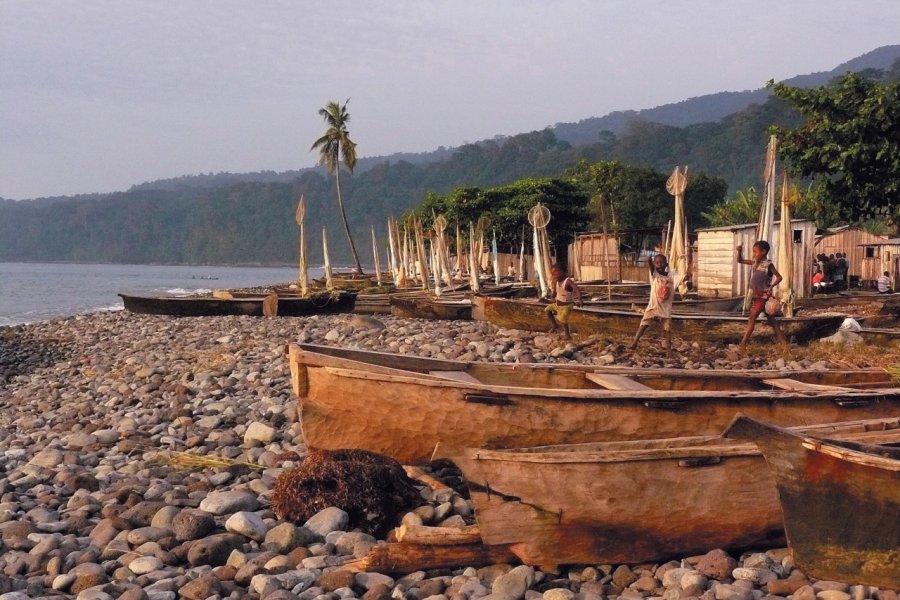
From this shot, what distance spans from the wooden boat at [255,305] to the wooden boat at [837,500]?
2243 cm

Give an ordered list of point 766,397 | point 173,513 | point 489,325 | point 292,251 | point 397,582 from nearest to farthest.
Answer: point 397,582 < point 173,513 < point 766,397 < point 489,325 < point 292,251

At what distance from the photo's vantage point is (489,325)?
19031 mm

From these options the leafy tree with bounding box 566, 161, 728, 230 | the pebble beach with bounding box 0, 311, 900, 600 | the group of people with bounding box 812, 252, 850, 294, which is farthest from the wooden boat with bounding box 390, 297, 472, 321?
the leafy tree with bounding box 566, 161, 728, 230

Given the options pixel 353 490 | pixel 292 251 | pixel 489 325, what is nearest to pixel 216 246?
pixel 292 251

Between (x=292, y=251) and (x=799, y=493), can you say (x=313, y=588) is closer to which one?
(x=799, y=493)

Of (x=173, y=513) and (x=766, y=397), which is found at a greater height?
(x=766, y=397)

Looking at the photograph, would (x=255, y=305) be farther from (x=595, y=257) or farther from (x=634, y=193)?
(x=634, y=193)

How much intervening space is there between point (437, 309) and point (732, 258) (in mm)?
10310

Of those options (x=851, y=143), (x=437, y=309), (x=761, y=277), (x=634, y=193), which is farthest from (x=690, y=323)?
(x=634, y=193)

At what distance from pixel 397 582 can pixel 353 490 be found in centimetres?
109

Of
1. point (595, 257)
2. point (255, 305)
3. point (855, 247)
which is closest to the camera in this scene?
point (255, 305)

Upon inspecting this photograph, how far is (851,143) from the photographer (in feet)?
56.6

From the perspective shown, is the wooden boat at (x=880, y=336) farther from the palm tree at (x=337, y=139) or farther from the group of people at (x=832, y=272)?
the palm tree at (x=337, y=139)

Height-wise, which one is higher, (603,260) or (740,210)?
(740,210)
